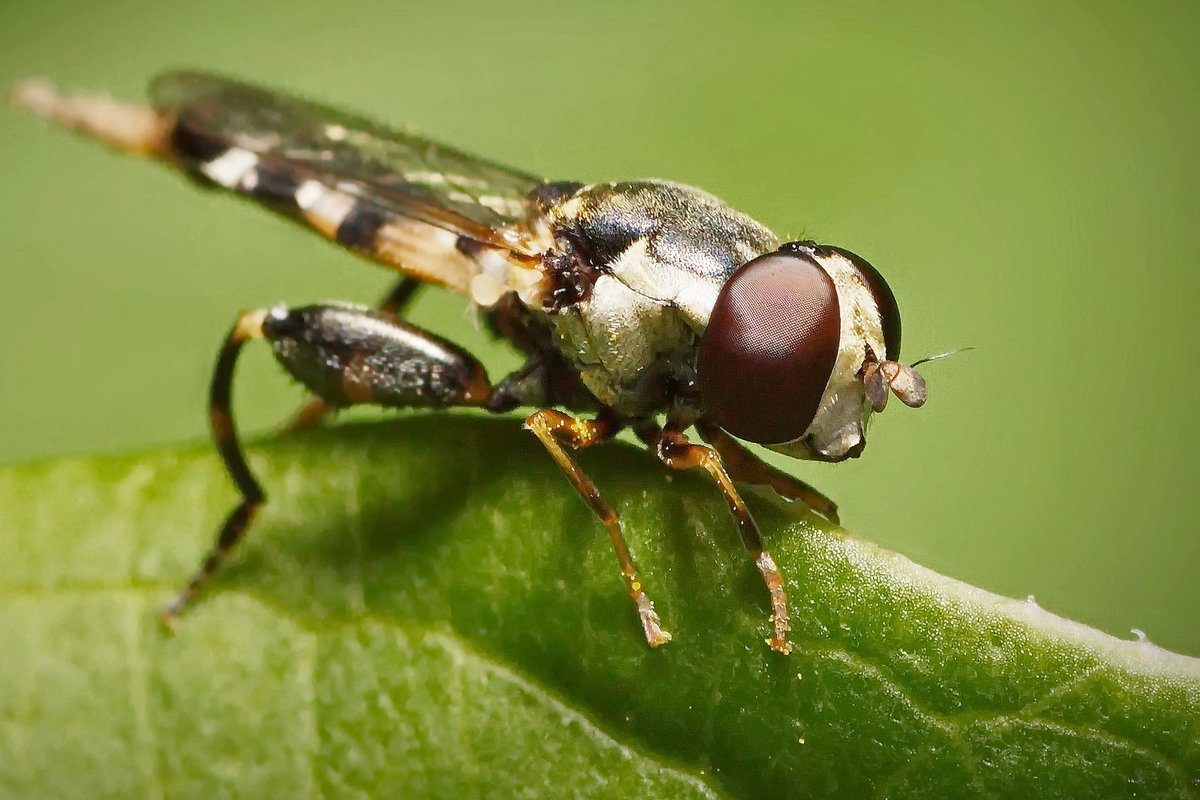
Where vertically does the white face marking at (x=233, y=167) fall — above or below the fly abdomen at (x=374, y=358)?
above

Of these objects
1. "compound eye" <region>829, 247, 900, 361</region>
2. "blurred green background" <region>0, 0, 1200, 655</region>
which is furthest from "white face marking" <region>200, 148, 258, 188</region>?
"compound eye" <region>829, 247, 900, 361</region>

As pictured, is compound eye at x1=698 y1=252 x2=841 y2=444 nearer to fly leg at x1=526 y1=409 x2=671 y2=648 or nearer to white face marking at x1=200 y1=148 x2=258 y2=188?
fly leg at x1=526 y1=409 x2=671 y2=648

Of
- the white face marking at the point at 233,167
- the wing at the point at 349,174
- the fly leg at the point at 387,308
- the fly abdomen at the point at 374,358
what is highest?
the wing at the point at 349,174

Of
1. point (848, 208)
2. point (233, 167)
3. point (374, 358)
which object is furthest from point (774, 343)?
point (233, 167)

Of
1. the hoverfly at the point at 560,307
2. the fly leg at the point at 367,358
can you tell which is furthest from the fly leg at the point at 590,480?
the fly leg at the point at 367,358

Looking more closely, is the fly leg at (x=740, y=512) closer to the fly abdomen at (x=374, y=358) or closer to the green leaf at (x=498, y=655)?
the green leaf at (x=498, y=655)

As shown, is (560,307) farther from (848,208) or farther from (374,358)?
(848,208)

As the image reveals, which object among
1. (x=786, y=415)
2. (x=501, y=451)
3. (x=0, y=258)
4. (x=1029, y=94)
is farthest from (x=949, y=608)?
(x=0, y=258)

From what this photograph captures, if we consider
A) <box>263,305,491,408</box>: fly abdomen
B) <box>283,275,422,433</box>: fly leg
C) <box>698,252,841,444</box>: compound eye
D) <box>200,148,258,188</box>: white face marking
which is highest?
<box>698,252,841,444</box>: compound eye

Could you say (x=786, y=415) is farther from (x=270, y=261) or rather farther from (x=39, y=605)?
(x=270, y=261)
